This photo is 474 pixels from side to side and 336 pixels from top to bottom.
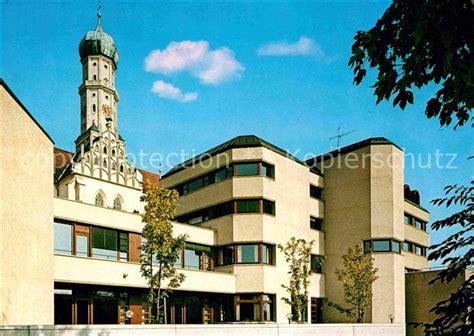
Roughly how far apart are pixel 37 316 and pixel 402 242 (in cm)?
2726

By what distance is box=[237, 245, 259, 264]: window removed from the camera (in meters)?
37.2

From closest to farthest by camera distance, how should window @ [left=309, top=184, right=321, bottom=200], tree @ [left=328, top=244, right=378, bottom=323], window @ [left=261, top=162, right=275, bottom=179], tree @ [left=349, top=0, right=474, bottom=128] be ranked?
tree @ [left=349, top=0, right=474, bottom=128] < tree @ [left=328, top=244, right=378, bottom=323] < window @ [left=261, top=162, right=275, bottom=179] < window @ [left=309, top=184, right=321, bottom=200]

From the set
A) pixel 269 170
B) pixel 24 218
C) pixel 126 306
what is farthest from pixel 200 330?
pixel 269 170

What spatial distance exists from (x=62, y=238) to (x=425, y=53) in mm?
26783

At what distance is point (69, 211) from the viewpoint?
97.1ft

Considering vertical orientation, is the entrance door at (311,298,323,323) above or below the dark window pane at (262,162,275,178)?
below

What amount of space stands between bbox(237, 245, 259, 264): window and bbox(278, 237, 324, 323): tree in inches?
61.4

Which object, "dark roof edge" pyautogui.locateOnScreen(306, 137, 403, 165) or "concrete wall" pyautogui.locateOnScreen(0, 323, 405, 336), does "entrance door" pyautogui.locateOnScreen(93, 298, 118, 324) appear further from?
"dark roof edge" pyautogui.locateOnScreen(306, 137, 403, 165)

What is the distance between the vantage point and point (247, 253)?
3741cm

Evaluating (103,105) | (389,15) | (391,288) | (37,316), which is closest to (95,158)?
(103,105)

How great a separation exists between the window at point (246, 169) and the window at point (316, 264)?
26.3ft

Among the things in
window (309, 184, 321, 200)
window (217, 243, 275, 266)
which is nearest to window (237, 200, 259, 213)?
window (217, 243, 275, 266)

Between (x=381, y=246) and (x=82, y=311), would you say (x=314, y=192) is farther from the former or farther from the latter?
(x=82, y=311)

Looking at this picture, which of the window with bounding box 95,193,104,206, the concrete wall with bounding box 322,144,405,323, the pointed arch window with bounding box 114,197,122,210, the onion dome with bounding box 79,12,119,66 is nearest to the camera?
the concrete wall with bounding box 322,144,405,323
